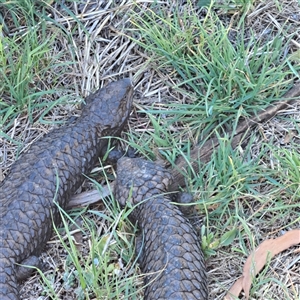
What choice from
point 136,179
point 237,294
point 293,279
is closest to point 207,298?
point 237,294

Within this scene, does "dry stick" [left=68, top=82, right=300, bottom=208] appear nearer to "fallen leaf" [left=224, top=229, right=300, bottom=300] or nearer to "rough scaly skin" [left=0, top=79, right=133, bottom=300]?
"rough scaly skin" [left=0, top=79, right=133, bottom=300]

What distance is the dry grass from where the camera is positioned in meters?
3.93

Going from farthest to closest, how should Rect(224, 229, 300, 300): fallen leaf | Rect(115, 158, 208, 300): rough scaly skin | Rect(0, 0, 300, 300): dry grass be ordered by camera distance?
Rect(0, 0, 300, 300): dry grass → Rect(224, 229, 300, 300): fallen leaf → Rect(115, 158, 208, 300): rough scaly skin

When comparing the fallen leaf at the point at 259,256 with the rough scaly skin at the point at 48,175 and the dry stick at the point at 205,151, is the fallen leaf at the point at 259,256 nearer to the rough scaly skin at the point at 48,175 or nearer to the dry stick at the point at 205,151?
the dry stick at the point at 205,151

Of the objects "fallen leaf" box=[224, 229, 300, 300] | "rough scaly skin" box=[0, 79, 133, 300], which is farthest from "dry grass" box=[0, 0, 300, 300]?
"rough scaly skin" box=[0, 79, 133, 300]

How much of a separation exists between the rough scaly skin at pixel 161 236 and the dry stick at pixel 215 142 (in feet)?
0.56

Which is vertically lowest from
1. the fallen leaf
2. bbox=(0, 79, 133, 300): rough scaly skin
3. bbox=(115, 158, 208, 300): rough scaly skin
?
the fallen leaf

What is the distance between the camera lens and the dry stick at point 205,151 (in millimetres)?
4254

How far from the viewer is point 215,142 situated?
4289 mm

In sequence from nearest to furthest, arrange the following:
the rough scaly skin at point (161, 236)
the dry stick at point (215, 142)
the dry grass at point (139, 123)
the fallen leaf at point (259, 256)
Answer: the rough scaly skin at point (161, 236) → the fallen leaf at point (259, 256) → the dry grass at point (139, 123) → the dry stick at point (215, 142)

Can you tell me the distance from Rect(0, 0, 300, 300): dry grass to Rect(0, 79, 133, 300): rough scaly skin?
15 centimetres

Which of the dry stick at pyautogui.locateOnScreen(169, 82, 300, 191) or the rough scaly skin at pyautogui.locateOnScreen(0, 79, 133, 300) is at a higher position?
the rough scaly skin at pyautogui.locateOnScreen(0, 79, 133, 300)

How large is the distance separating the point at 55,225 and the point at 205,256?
0.96m

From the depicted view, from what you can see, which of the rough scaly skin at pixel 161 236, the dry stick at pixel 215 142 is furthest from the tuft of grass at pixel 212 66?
the rough scaly skin at pixel 161 236
